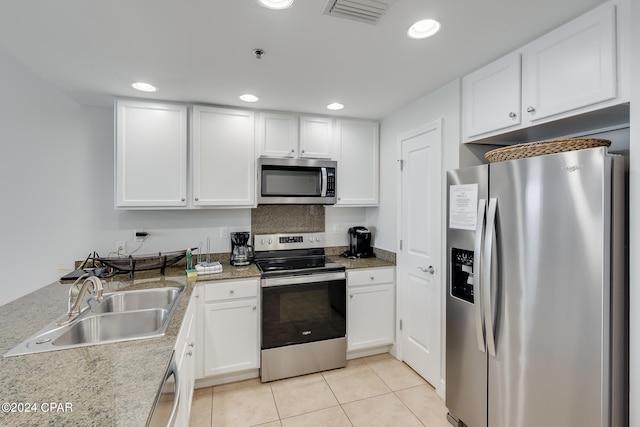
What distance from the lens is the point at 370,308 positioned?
283 centimetres

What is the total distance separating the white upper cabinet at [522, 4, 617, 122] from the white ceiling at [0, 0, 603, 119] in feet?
0.22

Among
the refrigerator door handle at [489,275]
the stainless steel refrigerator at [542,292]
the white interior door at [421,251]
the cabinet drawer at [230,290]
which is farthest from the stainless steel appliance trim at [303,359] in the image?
the refrigerator door handle at [489,275]

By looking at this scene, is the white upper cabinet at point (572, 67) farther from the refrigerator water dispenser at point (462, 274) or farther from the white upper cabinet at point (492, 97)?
the refrigerator water dispenser at point (462, 274)

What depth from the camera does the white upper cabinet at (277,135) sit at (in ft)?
9.12

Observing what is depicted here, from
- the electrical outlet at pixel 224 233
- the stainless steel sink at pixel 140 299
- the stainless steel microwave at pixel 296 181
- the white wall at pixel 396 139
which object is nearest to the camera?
the stainless steel sink at pixel 140 299

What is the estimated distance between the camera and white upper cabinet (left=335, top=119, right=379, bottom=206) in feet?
9.96

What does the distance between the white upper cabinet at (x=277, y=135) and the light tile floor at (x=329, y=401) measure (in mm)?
2010

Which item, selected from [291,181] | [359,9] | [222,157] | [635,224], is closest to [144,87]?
[222,157]

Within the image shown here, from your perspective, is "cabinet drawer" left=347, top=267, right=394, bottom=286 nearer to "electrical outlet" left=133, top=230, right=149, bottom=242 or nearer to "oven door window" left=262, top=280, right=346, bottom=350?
"oven door window" left=262, top=280, right=346, bottom=350

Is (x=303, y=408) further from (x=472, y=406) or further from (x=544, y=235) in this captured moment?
(x=544, y=235)

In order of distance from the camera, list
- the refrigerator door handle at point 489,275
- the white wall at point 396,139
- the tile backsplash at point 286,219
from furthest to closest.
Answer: the tile backsplash at point 286,219 < the white wall at point 396,139 < the refrigerator door handle at point 489,275

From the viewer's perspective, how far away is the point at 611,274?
1.23 meters

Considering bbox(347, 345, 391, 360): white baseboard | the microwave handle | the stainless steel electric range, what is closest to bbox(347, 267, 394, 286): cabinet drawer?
the stainless steel electric range

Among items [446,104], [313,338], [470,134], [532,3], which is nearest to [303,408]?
[313,338]
